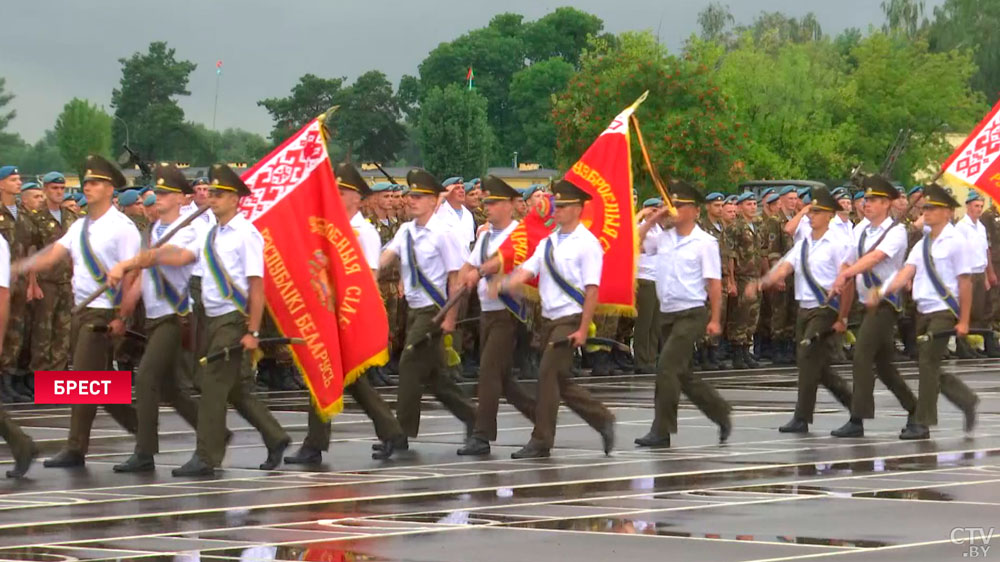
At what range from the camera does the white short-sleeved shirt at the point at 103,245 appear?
14.9 metres

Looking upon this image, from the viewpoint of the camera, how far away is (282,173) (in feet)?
51.7

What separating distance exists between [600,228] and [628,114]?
3.30 feet

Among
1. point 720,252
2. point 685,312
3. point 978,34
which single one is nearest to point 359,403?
point 685,312

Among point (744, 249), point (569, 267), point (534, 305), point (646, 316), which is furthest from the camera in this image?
point (744, 249)

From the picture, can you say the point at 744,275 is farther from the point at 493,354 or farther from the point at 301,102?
the point at 301,102

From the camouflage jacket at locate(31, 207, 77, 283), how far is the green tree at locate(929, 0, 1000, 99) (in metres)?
92.8

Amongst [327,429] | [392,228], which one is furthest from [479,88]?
[327,429]

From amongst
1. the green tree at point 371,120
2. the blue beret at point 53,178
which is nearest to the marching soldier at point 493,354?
the blue beret at point 53,178

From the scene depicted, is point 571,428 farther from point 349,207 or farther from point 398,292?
point 398,292

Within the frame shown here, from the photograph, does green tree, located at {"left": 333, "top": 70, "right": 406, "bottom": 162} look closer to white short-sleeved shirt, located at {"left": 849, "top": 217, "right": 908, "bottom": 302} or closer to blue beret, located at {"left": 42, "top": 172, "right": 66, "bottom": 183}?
blue beret, located at {"left": 42, "top": 172, "right": 66, "bottom": 183}

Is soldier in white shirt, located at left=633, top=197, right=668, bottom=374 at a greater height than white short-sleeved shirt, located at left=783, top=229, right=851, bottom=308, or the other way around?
white short-sleeved shirt, located at left=783, top=229, right=851, bottom=308

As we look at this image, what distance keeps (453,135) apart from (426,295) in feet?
296

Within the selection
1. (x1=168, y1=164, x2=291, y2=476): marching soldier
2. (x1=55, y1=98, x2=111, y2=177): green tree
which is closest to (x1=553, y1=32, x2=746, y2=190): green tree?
(x1=168, y1=164, x2=291, y2=476): marching soldier

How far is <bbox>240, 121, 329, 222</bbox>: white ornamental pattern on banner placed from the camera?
1566 cm
